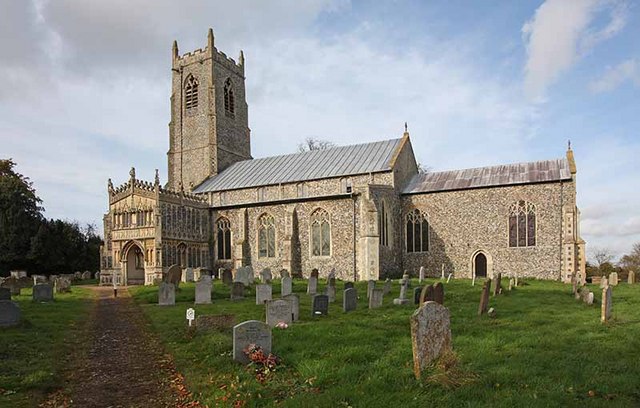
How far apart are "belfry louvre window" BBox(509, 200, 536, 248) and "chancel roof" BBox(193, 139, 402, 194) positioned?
282 inches

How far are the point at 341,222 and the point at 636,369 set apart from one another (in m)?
21.2

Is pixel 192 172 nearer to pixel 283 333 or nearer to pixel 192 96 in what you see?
pixel 192 96

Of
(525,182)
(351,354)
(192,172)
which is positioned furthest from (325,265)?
(351,354)

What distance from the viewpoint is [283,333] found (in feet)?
30.4

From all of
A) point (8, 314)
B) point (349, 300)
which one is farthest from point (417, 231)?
point (8, 314)

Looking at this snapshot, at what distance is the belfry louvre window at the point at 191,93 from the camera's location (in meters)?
38.6

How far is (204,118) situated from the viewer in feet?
123

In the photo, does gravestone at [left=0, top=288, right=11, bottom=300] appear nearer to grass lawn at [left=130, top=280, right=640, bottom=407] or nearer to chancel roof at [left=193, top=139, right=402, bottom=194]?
grass lawn at [left=130, top=280, right=640, bottom=407]

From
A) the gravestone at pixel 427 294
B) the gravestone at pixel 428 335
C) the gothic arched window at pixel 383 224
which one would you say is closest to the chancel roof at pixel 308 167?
the gothic arched window at pixel 383 224

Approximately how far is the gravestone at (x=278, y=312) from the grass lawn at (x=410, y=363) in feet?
1.32

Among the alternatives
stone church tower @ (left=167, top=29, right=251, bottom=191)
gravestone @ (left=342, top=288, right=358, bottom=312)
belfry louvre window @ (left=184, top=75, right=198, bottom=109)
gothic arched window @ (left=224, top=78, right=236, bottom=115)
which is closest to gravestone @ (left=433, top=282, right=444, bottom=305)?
gravestone @ (left=342, top=288, right=358, bottom=312)

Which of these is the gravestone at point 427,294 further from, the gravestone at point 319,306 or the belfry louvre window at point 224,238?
the belfry louvre window at point 224,238

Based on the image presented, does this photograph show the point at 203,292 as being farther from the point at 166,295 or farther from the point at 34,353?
the point at 34,353

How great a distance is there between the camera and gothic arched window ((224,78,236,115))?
39156mm
